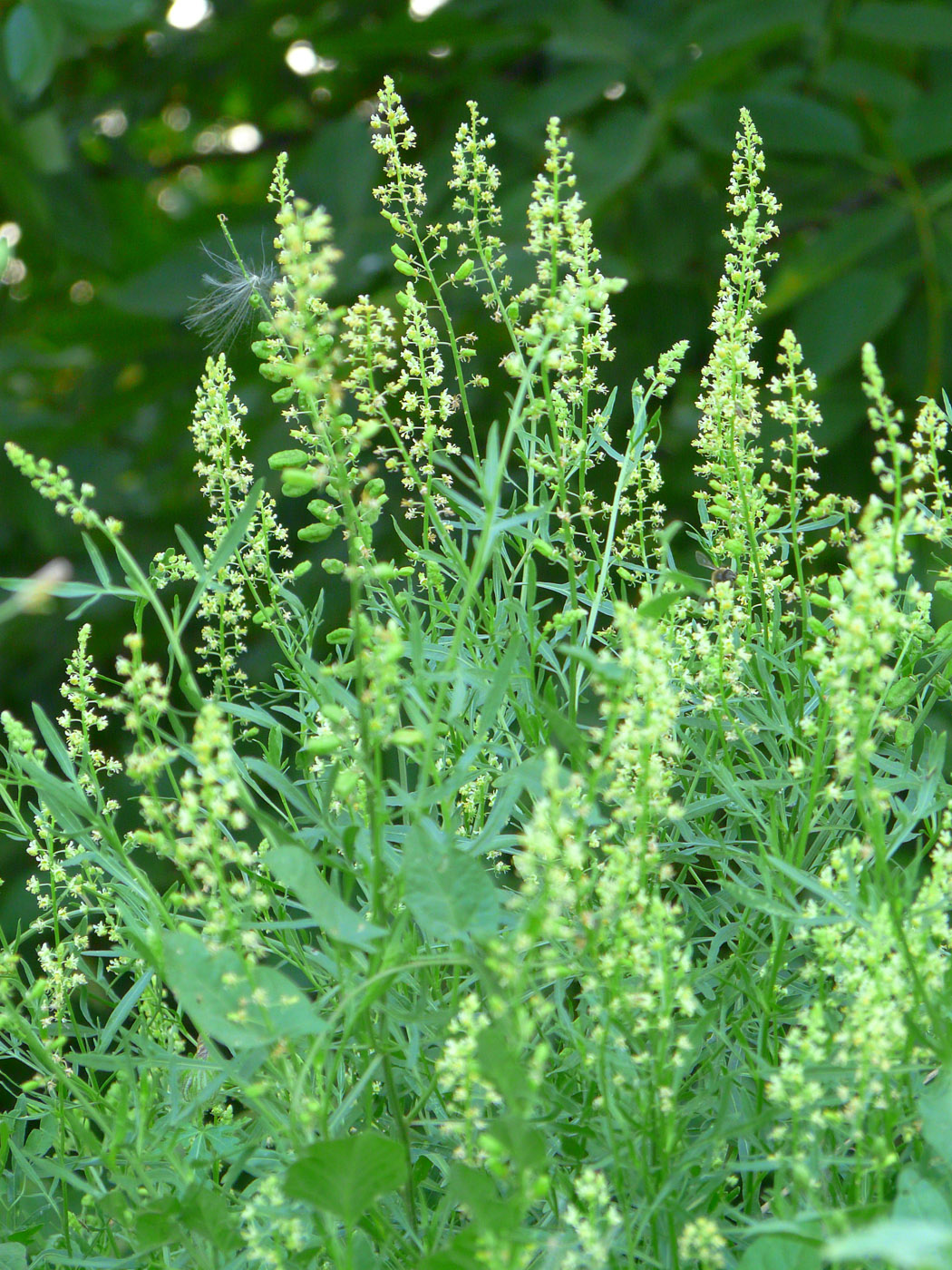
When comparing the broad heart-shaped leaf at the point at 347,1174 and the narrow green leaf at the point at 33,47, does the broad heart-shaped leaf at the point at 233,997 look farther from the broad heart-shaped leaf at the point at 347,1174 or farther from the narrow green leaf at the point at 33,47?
the narrow green leaf at the point at 33,47

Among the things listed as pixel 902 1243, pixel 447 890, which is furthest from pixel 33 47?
pixel 902 1243

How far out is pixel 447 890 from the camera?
0.87 feet

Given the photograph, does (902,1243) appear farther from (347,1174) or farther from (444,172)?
(444,172)

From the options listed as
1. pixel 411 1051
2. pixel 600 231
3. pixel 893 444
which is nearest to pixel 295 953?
pixel 411 1051

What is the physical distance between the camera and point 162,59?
72.6 inches

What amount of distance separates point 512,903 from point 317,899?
0.13ft

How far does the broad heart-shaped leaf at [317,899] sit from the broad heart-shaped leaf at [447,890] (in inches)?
0.5

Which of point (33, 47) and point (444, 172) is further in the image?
point (444, 172)

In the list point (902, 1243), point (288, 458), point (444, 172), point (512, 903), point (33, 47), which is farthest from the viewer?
point (444, 172)

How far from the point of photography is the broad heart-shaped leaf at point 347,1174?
0.24 metres

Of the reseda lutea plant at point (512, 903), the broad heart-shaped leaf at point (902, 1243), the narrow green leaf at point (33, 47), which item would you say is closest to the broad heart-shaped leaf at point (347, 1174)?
the reseda lutea plant at point (512, 903)

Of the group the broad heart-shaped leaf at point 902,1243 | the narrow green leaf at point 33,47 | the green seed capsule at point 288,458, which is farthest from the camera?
the narrow green leaf at point 33,47

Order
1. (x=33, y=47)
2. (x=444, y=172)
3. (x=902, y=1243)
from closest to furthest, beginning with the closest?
(x=902, y=1243)
(x=33, y=47)
(x=444, y=172)

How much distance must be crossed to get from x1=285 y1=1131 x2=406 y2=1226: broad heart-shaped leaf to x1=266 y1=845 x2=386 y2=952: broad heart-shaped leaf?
0.13 ft
